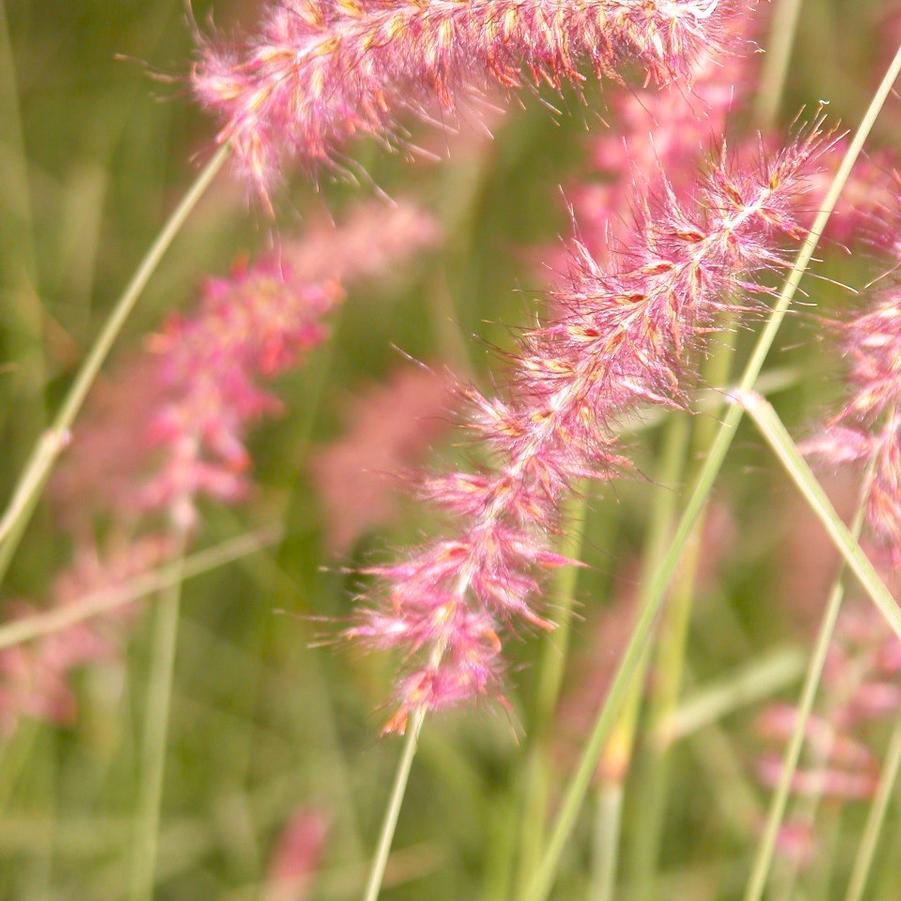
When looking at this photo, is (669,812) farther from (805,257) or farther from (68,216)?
(68,216)

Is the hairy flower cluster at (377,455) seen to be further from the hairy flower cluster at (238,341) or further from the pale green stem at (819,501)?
the pale green stem at (819,501)

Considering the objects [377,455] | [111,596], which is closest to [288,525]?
[377,455]

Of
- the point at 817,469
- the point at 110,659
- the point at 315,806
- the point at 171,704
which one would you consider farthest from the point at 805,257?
the point at 171,704

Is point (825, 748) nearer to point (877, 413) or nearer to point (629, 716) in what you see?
point (629, 716)

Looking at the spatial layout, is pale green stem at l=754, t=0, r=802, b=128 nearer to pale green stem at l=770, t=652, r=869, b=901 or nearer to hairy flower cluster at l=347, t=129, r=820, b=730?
hairy flower cluster at l=347, t=129, r=820, b=730

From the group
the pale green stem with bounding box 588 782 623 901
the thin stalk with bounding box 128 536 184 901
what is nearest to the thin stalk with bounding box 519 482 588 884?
the pale green stem with bounding box 588 782 623 901

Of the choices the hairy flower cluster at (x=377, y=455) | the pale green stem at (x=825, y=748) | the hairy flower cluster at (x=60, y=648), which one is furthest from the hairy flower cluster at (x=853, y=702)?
the hairy flower cluster at (x=60, y=648)
